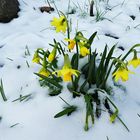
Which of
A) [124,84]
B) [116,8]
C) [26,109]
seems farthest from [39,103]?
[116,8]

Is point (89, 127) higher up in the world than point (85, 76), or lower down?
lower down

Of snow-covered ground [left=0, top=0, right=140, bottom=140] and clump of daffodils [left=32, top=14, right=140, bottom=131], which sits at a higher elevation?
clump of daffodils [left=32, top=14, right=140, bottom=131]

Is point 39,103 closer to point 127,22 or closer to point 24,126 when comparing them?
point 24,126

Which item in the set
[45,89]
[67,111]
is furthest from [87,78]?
[45,89]

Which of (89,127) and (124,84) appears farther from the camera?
(124,84)

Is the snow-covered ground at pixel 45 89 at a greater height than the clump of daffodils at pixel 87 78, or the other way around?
the clump of daffodils at pixel 87 78

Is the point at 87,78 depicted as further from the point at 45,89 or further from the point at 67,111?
the point at 45,89

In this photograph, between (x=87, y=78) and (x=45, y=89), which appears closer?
(x=87, y=78)

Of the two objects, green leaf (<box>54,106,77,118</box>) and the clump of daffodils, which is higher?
the clump of daffodils
